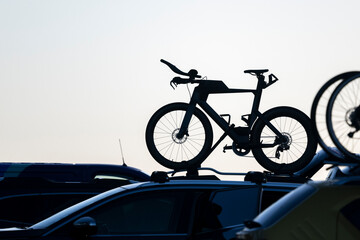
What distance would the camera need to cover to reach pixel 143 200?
10.4 meters

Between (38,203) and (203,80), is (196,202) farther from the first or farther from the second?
(38,203)

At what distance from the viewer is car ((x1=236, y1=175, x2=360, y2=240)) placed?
23.5 ft

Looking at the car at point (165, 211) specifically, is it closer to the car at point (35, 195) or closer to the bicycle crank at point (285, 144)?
the bicycle crank at point (285, 144)

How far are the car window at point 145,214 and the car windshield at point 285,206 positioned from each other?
2573mm

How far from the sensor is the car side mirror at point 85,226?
968 centimetres

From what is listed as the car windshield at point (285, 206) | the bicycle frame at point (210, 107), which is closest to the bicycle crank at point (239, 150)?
the bicycle frame at point (210, 107)

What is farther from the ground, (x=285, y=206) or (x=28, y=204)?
(x=285, y=206)

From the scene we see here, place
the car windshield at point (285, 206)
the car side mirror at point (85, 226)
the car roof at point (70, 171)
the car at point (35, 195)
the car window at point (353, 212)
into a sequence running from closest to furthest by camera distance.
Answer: the car window at point (353, 212), the car windshield at point (285, 206), the car side mirror at point (85, 226), the car at point (35, 195), the car roof at point (70, 171)

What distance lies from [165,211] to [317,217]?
3.30m

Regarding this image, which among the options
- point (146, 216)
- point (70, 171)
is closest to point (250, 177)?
point (146, 216)

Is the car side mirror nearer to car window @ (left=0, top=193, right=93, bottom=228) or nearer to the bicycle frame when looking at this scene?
the bicycle frame

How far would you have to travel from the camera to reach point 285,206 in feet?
24.5

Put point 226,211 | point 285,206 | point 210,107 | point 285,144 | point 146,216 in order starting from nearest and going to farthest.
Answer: point 285,206
point 226,211
point 146,216
point 285,144
point 210,107

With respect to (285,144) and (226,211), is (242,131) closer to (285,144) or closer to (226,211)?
(285,144)
